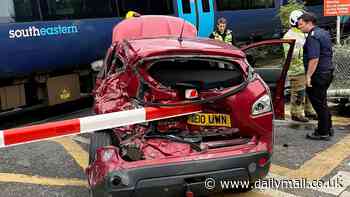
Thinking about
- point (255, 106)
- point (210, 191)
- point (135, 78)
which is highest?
point (135, 78)

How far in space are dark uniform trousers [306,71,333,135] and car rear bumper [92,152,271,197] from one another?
252 centimetres

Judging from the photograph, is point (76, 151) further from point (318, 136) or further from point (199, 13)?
point (199, 13)

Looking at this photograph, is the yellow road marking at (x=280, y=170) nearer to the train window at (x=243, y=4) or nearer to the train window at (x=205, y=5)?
the train window at (x=205, y=5)

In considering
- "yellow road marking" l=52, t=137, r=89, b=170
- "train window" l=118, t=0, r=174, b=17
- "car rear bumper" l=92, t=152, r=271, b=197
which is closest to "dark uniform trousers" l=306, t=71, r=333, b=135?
"car rear bumper" l=92, t=152, r=271, b=197

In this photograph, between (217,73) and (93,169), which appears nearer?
(93,169)

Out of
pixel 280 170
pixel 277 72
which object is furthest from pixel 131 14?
pixel 280 170

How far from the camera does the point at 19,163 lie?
557cm

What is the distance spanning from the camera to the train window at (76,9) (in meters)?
7.79

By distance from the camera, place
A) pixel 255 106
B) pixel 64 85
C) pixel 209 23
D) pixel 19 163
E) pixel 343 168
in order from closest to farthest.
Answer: pixel 255 106
pixel 343 168
pixel 19 163
pixel 64 85
pixel 209 23

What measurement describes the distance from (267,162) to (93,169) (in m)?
1.41

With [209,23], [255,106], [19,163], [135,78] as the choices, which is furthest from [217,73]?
[209,23]

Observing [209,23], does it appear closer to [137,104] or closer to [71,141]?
[71,141]

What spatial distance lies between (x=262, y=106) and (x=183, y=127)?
69 cm

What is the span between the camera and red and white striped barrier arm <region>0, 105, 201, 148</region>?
3.69m
